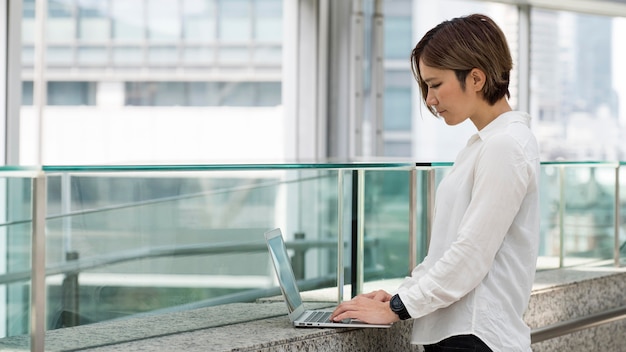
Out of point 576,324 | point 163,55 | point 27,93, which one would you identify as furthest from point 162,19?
point 576,324

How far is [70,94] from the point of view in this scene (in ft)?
32.0

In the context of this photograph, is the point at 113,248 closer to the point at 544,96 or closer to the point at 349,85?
the point at 349,85

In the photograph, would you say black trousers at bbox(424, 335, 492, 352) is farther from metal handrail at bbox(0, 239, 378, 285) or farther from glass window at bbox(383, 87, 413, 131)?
glass window at bbox(383, 87, 413, 131)

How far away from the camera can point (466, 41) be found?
198 centimetres

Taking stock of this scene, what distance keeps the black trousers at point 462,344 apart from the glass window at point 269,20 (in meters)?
7.59

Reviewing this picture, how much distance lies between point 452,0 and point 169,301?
7.68m

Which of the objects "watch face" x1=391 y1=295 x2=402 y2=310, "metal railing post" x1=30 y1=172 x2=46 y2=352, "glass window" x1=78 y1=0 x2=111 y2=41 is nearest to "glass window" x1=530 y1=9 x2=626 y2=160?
"glass window" x1=78 y1=0 x2=111 y2=41

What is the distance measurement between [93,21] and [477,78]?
788cm

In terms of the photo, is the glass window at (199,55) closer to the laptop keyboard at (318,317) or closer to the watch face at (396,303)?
the laptop keyboard at (318,317)

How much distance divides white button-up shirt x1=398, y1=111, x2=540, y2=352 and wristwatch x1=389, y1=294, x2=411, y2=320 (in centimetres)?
3

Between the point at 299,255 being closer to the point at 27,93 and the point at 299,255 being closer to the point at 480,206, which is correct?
the point at 27,93

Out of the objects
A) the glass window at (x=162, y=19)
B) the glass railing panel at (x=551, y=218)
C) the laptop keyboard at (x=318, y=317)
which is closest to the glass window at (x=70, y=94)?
the glass window at (x=162, y=19)

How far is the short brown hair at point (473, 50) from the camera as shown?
1982 mm

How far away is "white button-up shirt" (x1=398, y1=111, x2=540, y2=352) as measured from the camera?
1914mm
